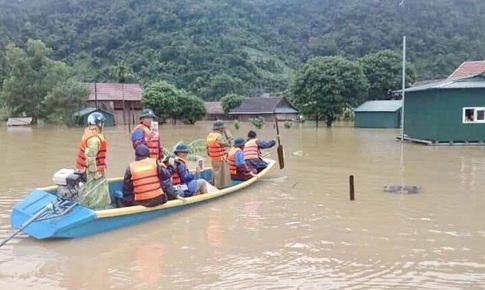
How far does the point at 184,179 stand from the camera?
9.45 metres

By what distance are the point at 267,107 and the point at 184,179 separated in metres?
53.3

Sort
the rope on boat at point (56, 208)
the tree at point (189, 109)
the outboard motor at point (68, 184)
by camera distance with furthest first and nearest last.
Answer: the tree at point (189, 109) → the outboard motor at point (68, 184) → the rope on boat at point (56, 208)

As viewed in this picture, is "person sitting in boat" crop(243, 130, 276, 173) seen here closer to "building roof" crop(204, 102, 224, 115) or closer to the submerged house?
the submerged house

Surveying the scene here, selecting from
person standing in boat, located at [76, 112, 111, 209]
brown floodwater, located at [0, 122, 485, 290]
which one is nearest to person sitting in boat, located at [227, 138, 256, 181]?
brown floodwater, located at [0, 122, 485, 290]

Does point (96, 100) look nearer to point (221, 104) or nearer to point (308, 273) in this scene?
point (221, 104)

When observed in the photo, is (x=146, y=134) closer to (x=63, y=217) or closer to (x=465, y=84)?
(x=63, y=217)

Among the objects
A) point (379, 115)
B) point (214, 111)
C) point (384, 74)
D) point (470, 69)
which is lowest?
point (379, 115)

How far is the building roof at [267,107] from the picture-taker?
61844mm

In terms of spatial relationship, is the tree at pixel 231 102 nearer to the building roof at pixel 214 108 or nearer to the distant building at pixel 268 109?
the building roof at pixel 214 108

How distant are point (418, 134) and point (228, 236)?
20192 mm

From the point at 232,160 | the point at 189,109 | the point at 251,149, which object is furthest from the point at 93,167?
the point at 189,109

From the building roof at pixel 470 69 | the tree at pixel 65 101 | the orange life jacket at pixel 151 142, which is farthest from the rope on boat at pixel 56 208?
the tree at pixel 65 101

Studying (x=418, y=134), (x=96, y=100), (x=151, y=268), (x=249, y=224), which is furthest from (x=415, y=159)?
(x=96, y=100)

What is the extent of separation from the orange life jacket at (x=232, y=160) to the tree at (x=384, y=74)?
44.0 metres
